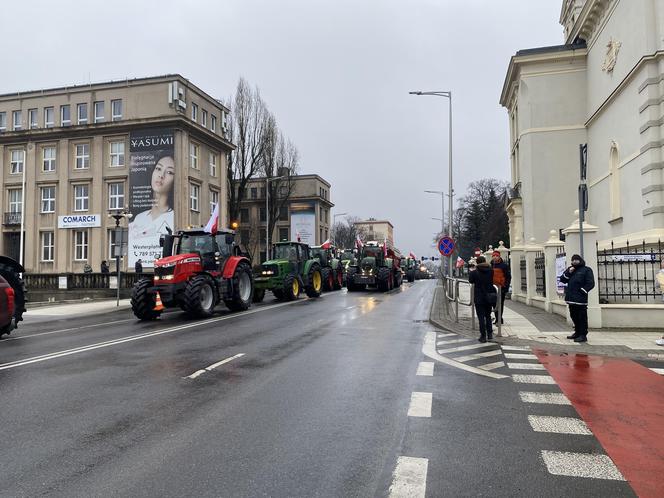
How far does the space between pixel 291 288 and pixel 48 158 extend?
98.8 feet

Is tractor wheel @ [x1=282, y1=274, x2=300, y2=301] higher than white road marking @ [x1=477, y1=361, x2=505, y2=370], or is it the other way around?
tractor wheel @ [x1=282, y1=274, x2=300, y2=301]

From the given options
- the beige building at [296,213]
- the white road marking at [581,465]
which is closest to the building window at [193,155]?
the beige building at [296,213]

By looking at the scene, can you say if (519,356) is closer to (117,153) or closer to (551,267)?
(551,267)

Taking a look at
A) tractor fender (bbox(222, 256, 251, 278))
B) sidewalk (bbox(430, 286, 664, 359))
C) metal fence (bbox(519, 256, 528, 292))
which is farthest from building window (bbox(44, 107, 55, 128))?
sidewalk (bbox(430, 286, 664, 359))

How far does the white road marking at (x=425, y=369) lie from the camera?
7.08m

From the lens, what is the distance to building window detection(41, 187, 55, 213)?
4028cm

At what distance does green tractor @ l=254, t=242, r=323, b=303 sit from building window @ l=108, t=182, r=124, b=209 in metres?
21.1

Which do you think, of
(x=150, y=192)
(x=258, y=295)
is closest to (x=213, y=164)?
(x=150, y=192)

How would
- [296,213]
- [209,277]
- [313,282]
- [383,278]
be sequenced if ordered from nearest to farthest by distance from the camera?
[209,277], [313,282], [383,278], [296,213]

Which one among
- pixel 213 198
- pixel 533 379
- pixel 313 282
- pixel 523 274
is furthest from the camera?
pixel 213 198

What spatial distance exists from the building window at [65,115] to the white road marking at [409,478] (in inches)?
1739

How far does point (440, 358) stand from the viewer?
835 cm

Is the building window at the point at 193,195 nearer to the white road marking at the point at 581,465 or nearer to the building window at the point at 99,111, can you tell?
the building window at the point at 99,111

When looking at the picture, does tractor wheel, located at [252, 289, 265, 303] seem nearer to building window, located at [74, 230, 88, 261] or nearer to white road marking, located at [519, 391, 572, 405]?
white road marking, located at [519, 391, 572, 405]
